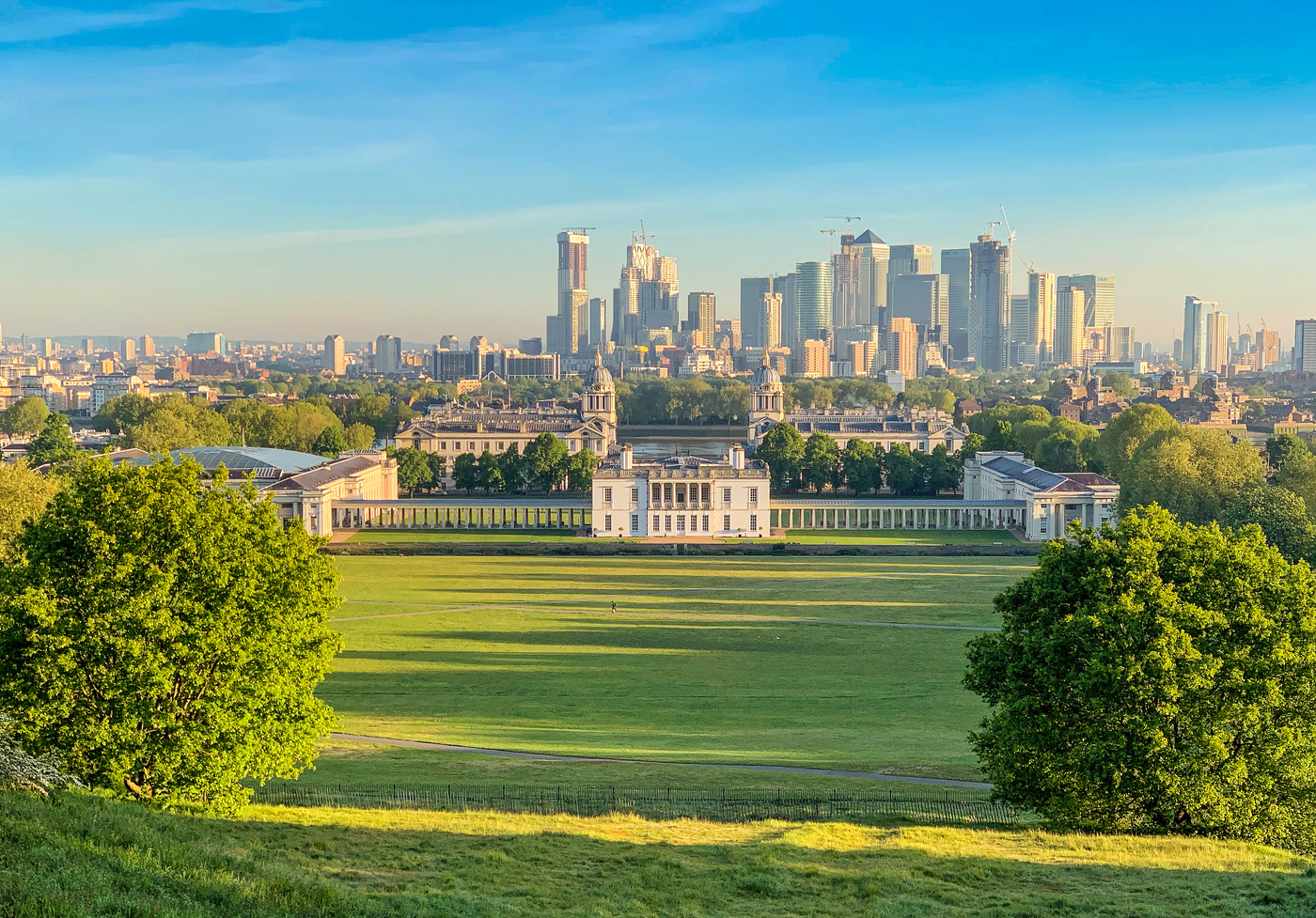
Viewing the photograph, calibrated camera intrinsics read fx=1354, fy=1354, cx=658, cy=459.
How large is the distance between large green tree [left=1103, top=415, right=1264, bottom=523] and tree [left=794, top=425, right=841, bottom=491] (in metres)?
30.1

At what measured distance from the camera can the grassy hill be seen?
16.8m

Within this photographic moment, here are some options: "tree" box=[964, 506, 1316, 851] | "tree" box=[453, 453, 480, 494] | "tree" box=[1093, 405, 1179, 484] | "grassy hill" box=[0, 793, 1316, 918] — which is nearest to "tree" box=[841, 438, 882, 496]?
"tree" box=[1093, 405, 1179, 484]

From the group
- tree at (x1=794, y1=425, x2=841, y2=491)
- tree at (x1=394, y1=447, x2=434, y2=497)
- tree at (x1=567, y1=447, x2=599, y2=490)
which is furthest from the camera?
tree at (x1=794, y1=425, x2=841, y2=491)

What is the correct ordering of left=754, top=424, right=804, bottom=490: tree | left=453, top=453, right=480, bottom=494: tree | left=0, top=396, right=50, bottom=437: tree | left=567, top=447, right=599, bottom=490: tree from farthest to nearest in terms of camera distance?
left=0, top=396, right=50, bottom=437: tree → left=754, top=424, right=804, bottom=490: tree → left=453, top=453, right=480, bottom=494: tree → left=567, top=447, right=599, bottom=490: tree

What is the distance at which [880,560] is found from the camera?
73.2m

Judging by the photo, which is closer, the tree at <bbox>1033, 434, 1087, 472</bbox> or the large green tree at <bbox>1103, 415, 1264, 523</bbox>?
the large green tree at <bbox>1103, 415, 1264, 523</bbox>

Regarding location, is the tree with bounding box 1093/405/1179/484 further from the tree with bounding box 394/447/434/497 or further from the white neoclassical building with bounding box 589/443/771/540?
the tree with bounding box 394/447/434/497

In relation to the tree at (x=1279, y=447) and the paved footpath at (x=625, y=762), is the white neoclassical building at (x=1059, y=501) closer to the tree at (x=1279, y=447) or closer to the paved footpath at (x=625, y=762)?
the tree at (x=1279, y=447)

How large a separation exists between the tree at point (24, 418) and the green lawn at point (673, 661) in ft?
338

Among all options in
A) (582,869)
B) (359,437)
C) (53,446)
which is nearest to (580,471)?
(359,437)

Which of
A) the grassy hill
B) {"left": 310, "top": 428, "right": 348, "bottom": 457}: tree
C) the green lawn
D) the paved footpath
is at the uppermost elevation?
{"left": 310, "top": 428, "right": 348, "bottom": 457}: tree

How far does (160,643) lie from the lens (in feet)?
82.7

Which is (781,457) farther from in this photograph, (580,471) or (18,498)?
(18,498)

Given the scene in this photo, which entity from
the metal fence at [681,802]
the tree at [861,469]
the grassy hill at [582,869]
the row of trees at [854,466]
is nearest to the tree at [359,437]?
the row of trees at [854,466]
